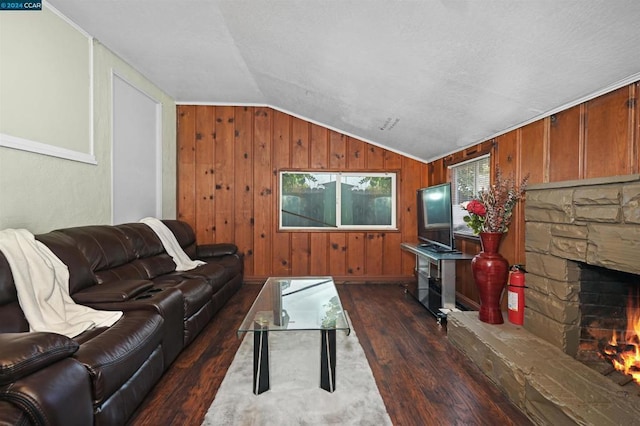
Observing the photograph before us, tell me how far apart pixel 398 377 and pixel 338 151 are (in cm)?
340

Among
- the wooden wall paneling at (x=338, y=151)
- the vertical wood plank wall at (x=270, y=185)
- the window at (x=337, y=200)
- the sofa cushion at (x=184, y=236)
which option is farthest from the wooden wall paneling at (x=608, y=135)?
the sofa cushion at (x=184, y=236)

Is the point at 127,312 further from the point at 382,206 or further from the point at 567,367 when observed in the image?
the point at 382,206

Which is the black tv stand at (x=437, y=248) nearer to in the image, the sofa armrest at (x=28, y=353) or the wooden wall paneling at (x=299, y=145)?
the wooden wall paneling at (x=299, y=145)

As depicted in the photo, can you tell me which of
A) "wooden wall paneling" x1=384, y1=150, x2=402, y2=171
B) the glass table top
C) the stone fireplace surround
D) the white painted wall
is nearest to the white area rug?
the glass table top

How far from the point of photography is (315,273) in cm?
491

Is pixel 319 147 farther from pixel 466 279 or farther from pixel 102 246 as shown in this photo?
pixel 102 246

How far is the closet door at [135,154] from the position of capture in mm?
3516

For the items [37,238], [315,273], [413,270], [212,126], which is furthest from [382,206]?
[37,238]

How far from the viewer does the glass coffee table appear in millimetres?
1955

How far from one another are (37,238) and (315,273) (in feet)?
11.1

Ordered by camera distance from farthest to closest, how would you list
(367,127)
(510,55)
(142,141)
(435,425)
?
(367,127)
(142,141)
(510,55)
(435,425)

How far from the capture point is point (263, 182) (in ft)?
15.9

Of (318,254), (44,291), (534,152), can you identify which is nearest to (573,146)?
(534,152)

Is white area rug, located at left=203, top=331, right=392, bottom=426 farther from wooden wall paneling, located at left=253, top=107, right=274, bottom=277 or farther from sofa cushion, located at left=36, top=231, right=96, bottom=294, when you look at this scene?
wooden wall paneling, located at left=253, top=107, right=274, bottom=277
